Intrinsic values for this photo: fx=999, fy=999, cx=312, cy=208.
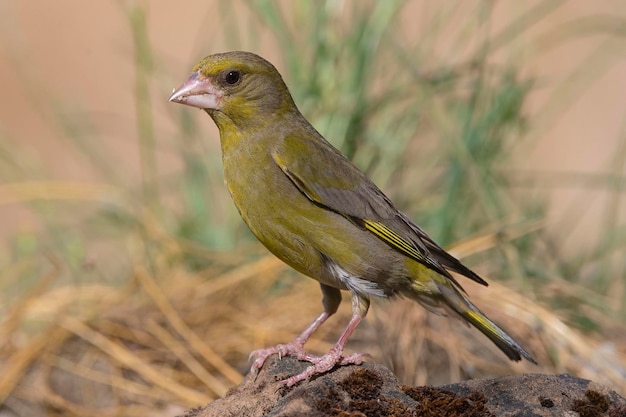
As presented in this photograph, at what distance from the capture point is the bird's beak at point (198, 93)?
3.67 meters

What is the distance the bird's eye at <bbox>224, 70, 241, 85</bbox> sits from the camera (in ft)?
12.3

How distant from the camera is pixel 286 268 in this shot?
5.21 m

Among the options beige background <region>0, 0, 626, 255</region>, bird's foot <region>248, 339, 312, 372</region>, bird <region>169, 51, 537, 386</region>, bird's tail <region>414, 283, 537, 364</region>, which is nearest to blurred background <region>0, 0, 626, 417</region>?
beige background <region>0, 0, 626, 255</region>

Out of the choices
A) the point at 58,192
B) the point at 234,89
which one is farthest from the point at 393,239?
the point at 58,192

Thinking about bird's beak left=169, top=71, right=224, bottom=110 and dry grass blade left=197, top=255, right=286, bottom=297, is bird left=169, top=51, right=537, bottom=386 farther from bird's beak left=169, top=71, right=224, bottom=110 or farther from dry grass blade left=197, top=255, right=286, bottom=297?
dry grass blade left=197, top=255, right=286, bottom=297

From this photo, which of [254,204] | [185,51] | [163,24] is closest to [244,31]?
[185,51]

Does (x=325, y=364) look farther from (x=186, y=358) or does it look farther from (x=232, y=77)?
(x=186, y=358)

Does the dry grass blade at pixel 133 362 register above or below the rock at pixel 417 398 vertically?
below

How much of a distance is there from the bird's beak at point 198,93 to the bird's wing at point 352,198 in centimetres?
30

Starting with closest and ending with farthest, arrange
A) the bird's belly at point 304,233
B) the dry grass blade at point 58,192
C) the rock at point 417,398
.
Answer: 1. the rock at point 417,398
2. the bird's belly at point 304,233
3. the dry grass blade at point 58,192

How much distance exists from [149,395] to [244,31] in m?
3.35

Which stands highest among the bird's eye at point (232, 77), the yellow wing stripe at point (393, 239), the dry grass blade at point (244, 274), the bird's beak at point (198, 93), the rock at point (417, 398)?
the bird's eye at point (232, 77)

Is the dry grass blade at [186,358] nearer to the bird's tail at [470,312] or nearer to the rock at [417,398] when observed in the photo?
the bird's tail at [470,312]

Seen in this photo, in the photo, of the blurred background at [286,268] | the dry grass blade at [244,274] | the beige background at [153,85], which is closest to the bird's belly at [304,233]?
the blurred background at [286,268]
